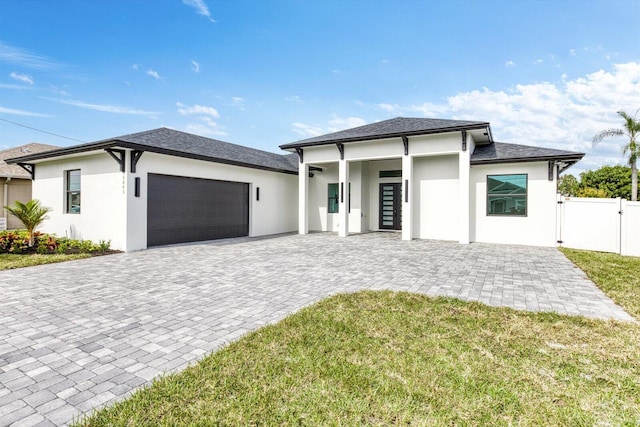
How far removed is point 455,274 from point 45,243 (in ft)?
36.7

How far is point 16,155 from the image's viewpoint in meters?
17.8

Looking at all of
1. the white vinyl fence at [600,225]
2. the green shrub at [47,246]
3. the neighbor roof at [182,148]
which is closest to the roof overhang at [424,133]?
the neighbor roof at [182,148]

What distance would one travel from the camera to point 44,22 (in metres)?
13.8

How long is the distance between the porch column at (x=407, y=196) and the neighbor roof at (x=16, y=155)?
59.3ft

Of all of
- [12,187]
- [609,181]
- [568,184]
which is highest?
[568,184]

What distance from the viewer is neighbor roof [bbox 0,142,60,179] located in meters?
15.0

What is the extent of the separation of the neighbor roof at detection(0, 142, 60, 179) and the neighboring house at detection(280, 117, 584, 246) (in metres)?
13.2

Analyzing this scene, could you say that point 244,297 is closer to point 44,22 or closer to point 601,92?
point 44,22

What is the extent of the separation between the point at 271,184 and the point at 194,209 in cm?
414

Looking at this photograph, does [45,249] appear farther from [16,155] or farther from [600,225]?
[600,225]

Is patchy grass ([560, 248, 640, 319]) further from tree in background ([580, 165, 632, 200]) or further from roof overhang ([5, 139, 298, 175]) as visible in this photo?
tree in background ([580, 165, 632, 200])

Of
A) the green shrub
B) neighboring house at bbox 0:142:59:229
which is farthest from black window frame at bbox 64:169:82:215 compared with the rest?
neighboring house at bbox 0:142:59:229

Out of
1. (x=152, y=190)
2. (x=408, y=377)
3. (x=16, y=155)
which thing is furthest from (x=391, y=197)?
(x=16, y=155)

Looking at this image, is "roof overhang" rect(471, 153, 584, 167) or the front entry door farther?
the front entry door
